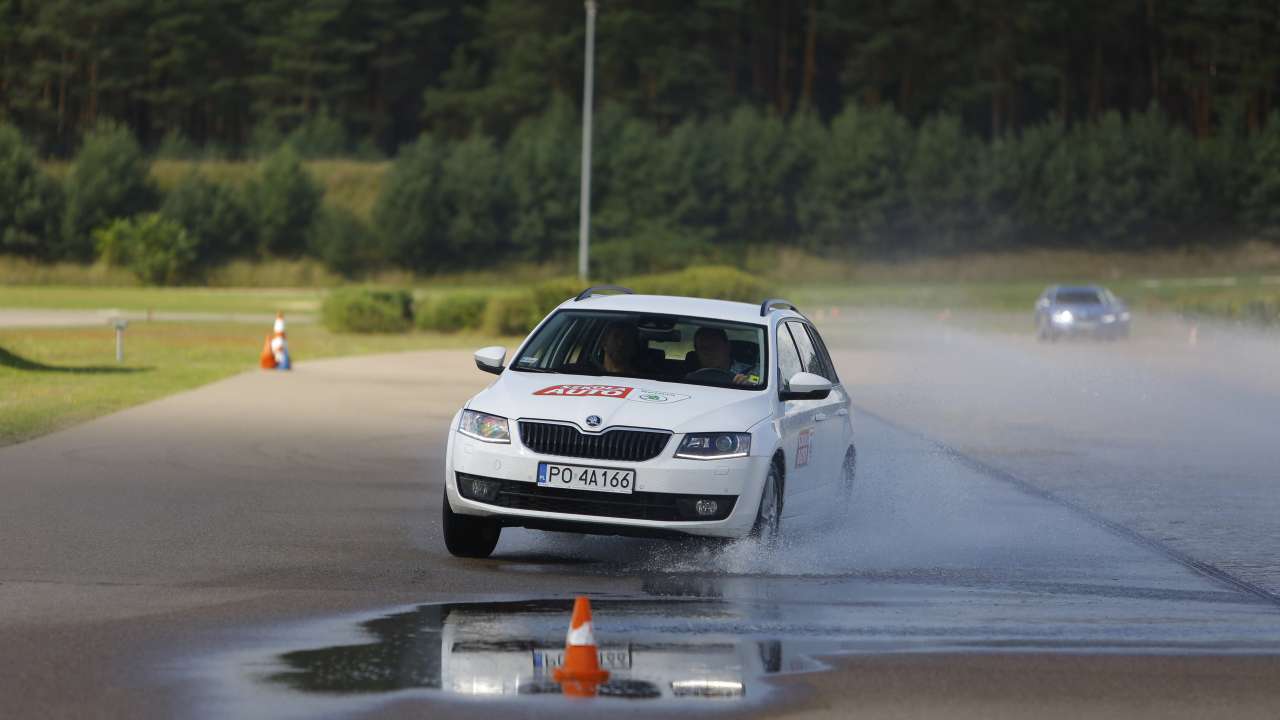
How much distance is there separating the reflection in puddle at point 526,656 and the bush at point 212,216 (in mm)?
74448

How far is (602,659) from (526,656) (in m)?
0.31

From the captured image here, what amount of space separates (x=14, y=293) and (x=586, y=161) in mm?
26450

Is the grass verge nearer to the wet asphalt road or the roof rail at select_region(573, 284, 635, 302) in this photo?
the wet asphalt road

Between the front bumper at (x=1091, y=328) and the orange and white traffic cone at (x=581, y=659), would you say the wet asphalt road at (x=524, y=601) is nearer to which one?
the orange and white traffic cone at (x=581, y=659)

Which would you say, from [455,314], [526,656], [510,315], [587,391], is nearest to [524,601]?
[526,656]

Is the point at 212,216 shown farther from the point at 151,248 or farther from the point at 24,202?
the point at 24,202

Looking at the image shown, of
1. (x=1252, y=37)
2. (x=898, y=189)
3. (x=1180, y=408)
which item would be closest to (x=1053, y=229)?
(x=898, y=189)

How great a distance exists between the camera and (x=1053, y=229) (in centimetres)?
9475

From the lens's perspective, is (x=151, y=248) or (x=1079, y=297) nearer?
(x=1079, y=297)

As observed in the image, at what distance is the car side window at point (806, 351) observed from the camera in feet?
41.9

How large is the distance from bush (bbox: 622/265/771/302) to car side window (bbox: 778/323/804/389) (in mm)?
34733

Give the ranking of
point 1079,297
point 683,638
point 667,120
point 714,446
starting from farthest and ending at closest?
1. point 667,120
2. point 1079,297
3. point 714,446
4. point 683,638

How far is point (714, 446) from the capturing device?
1073cm

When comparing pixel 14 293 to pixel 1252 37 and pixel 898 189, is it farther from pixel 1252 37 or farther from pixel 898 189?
pixel 1252 37
